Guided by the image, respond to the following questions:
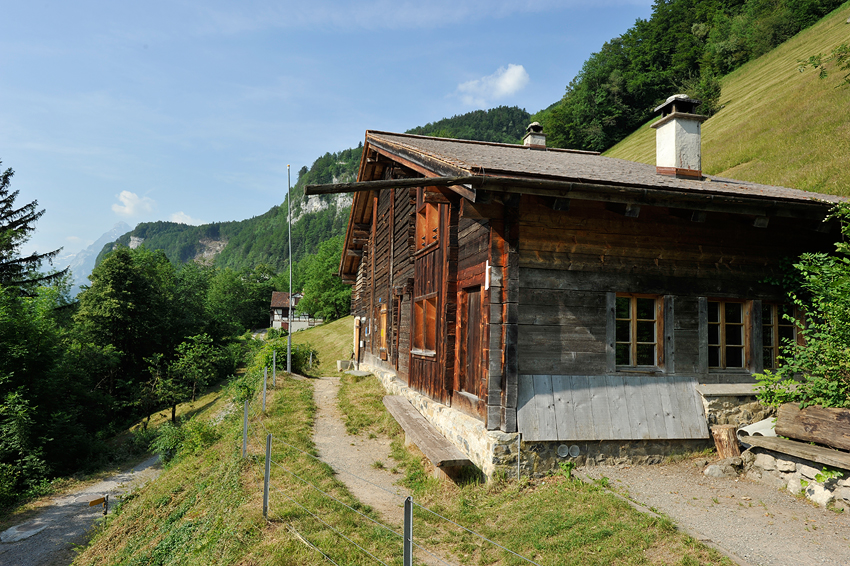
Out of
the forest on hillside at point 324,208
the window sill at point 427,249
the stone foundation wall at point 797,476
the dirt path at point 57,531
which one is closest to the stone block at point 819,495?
the stone foundation wall at point 797,476

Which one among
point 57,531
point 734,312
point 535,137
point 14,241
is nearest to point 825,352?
point 734,312

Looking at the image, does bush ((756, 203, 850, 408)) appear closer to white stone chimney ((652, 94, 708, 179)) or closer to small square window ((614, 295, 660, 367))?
small square window ((614, 295, 660, 367))

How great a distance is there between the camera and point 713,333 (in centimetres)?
864

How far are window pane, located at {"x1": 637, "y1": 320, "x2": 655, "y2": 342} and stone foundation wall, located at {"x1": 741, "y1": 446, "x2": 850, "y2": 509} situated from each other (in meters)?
2.08

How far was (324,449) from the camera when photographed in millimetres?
10383

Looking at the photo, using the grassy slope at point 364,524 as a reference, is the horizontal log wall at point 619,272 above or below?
above

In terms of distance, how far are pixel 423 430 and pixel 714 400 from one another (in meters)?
4.81

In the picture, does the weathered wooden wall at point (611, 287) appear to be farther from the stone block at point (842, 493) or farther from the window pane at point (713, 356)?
the stone block at point (842, 493)

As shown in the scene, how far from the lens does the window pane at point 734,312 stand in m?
8.74

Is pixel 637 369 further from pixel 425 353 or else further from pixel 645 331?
pixel 425 353

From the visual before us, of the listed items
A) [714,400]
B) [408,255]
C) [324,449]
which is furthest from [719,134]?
[324,449]

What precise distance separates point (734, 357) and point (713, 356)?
1.49 feet

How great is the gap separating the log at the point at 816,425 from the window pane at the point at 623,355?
2.11 metres

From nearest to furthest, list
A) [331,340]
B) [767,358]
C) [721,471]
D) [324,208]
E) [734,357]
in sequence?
[721,471] < [734,357] < [767,358] < [331,340] < [324,208]
